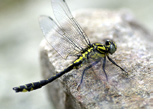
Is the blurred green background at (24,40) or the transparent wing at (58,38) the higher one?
the transparent wing at (58,38)

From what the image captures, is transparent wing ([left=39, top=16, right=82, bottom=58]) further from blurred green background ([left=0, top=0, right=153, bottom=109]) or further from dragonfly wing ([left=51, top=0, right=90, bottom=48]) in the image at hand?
blurred green background ([left=0, top=0, right=153, bottom=109])

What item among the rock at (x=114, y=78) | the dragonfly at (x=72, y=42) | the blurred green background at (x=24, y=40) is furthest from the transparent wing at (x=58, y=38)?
the blurred green background at (x=24, y=40)

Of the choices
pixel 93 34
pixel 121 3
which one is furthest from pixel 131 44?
pixel 121 3

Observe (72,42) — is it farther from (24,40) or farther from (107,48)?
(24,40)

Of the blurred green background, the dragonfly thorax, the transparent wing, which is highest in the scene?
the transparent wing

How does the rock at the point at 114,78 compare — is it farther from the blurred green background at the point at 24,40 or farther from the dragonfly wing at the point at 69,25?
the blurred green background at the point at 24,40

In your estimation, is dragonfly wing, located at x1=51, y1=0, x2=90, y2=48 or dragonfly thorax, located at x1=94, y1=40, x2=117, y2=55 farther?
dragonfly wing, located at x1=51, y1=0, x2=90, y2=48

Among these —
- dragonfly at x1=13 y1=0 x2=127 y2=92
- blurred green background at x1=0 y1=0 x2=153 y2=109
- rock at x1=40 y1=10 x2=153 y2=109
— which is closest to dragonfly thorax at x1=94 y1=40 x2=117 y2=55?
dragonfly at x1=13 y1=0 x2=127 y2=92
